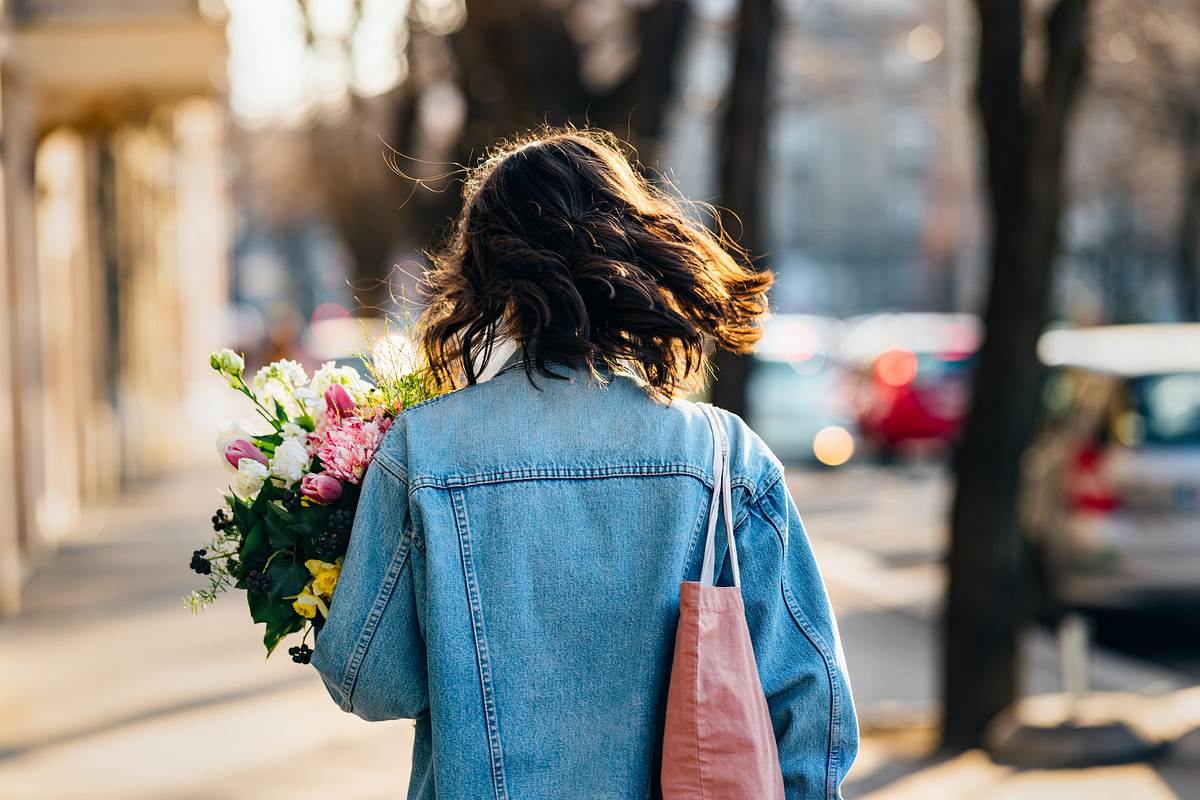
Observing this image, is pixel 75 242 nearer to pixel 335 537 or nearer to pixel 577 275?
pixel 335 537

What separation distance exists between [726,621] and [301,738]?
4.70m

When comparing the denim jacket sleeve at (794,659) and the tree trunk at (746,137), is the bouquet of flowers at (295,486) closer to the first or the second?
the denim jacket sleeve at (794,659)

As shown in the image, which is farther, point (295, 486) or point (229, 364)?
point (229, 364)

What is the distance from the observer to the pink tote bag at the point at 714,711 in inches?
85.6

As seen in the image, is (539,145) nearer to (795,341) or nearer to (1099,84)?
(795,341)

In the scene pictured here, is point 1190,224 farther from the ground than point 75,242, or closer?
farther from the ground

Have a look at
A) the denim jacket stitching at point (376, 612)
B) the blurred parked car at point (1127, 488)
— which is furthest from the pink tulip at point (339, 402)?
the blurred parked car at point (1127, 488)

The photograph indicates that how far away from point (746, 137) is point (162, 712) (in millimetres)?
3976

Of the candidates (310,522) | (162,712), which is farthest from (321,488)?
(162,712)

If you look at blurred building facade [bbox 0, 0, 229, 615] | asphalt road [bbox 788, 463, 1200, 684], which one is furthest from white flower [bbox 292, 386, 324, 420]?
blurred building facade [bbox 0, 0, 229, 615]

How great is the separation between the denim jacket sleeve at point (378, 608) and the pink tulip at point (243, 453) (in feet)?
1.41

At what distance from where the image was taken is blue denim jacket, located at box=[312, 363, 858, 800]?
7.22ft

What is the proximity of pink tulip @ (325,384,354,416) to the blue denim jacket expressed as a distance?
0.36 metres

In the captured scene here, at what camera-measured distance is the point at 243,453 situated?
263cm
